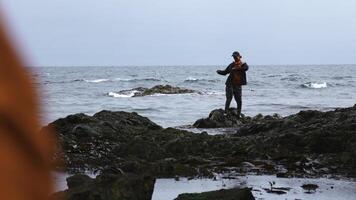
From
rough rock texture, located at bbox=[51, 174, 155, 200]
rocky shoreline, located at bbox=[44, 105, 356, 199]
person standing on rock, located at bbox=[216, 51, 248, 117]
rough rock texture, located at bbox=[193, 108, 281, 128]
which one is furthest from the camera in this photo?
rough rock texture, located at bbox=[193, 108, 281, 128]

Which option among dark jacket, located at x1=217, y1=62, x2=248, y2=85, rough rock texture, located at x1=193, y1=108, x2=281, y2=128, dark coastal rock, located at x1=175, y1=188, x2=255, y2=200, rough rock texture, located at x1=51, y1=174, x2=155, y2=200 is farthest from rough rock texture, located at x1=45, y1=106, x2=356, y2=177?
rough rock texture, located at x1=193, y1=108, x2=281, y2=128

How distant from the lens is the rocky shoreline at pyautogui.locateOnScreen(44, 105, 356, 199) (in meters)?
8.18

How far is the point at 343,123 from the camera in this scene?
988cm

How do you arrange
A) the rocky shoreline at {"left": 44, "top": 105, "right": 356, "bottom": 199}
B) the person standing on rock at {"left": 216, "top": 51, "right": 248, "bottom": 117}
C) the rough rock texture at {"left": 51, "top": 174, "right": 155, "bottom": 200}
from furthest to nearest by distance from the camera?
the person standing on rock at {"left": 216, "top": 51, "right": 248, "bottom": 117} < the rocky shoreline at {"left": 44, "top": 105, "right": 356, "bottom": 199} < the rough rock texture at {"left": 51, "top": 174, "right": 155, "bottom": 200}

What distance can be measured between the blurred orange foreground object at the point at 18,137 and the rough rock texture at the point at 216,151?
6652mm

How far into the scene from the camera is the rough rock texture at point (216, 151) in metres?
8.23

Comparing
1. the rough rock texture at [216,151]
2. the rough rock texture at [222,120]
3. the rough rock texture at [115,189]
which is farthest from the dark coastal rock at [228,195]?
the rough rock texture at [222,120]

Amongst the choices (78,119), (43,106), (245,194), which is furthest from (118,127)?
(43,106)

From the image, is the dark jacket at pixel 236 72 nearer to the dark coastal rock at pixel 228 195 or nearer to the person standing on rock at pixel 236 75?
the person standing on rock at pixel 236 75

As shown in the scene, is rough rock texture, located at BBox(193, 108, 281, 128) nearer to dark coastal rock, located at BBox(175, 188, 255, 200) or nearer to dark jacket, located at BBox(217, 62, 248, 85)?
dark jacket, located at BBox(217, 62, 248, 85)

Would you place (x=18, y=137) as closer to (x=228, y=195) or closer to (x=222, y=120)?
(x=228, y=195)

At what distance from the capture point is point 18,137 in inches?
30.1

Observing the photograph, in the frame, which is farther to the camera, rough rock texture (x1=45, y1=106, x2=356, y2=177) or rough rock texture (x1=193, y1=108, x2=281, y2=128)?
rough rock texture (x1=193, y1=108, x2=281, y2=128)

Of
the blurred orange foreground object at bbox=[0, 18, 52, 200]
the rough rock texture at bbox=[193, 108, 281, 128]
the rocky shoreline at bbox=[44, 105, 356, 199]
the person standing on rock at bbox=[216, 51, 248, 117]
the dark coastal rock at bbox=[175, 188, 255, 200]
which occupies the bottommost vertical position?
the rough rock texture at bbox=[193, 108, 281, 128]
